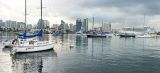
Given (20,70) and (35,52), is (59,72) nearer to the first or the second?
(20,70)

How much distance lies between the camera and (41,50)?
69.2m

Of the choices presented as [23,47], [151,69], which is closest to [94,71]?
[151,69]

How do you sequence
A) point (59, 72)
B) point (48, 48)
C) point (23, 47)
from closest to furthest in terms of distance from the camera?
1. point (59, 72)
2. point (23, 47)
3. point (48, 48)

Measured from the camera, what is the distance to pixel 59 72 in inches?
1528

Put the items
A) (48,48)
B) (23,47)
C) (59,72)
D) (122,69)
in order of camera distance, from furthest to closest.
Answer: (48,48) → (23,47) → (122,69) → (59,72)

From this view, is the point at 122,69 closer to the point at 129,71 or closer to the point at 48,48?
the point at 129,71

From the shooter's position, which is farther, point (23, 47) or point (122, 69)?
point (23, 47)

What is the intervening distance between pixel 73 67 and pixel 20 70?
28.4 ft

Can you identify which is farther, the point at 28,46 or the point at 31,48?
the point at 31,48

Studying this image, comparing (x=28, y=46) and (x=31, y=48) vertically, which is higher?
(x=28, y=46)

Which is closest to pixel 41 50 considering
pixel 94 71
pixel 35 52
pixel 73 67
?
pixel 35 52

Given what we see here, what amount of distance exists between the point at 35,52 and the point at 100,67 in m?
27.4

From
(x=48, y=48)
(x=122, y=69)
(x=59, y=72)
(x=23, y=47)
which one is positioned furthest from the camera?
(x=48, y=48)

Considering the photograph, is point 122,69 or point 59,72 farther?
point 122,69
